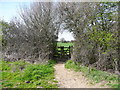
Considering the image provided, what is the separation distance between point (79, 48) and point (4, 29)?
24.2 ft

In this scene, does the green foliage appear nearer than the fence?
Yes

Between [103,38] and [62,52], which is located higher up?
[103,38]

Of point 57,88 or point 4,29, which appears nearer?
point 57,88

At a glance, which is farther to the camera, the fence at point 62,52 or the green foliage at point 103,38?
the fence at point 62,52

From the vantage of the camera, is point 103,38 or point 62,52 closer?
point 103,38

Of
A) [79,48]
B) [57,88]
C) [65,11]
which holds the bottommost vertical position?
[57,88]

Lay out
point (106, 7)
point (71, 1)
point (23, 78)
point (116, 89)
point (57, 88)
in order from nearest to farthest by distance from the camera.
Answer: point (116, 89), point (57, 88), point (23, 78), point (106, 7), point (71, 1)

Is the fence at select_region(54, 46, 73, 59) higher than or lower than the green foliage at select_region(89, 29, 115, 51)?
lower

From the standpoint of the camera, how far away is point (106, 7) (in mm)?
5277

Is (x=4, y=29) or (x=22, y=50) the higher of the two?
(x=4, y=29)

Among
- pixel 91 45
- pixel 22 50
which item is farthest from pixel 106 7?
pixel 22 50

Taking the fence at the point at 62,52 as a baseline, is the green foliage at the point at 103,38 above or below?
above

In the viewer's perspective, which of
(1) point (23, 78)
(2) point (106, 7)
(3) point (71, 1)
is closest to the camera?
(1) point (23, 78)

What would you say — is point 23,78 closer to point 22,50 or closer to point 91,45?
point 91,45
